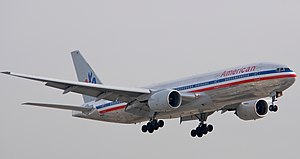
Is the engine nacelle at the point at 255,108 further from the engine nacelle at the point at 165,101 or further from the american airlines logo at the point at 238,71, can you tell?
the engine nacelle at the point at 165,101

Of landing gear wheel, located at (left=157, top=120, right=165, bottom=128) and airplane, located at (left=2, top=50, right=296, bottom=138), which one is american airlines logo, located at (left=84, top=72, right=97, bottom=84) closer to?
airplane, located at (left=2, top=50, right=296, bottom=138)

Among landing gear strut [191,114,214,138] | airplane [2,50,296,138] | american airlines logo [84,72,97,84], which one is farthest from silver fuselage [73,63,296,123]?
american airlines logo [84,72,97,84]

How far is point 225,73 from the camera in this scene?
5944cm

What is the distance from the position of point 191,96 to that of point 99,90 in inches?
245

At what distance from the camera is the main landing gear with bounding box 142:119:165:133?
62.7m

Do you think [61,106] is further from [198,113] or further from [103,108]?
[198,113]

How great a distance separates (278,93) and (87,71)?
63.7ft

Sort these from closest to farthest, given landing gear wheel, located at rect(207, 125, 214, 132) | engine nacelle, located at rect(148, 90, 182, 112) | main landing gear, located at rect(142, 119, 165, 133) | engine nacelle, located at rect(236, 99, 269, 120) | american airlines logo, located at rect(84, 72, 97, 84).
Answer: engine nacelle, located at rect(148, 90, 182, 112)
main landing gear, located at rect(142, 119, 165, 133)
engine nacelle, located at rect(236, 99, 269, 120)
landing gear wheel, located at rect(207, 125, 214, 132)
american airlines logo, located at rect(84, 72, 97, 84)

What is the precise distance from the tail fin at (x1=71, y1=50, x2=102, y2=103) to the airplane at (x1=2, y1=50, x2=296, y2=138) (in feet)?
15.3

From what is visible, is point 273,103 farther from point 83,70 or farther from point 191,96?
point 83,70

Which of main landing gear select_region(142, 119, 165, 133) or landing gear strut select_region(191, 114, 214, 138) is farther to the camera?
landing gear strut select_region(191, 114, 214, 138)

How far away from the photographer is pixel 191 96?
59.9m

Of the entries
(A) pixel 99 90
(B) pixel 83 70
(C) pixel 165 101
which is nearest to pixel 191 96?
(C) pixel 165 101

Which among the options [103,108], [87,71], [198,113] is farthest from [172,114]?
[87,71]
